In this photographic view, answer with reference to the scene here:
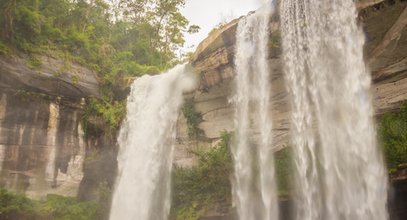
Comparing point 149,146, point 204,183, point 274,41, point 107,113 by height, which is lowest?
point 204,183

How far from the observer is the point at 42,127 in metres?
15.6

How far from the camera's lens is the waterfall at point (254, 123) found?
1227 cm

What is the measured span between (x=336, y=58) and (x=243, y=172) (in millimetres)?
5071

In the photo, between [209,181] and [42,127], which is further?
[42,127]

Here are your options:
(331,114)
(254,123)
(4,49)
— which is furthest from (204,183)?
(4,49)

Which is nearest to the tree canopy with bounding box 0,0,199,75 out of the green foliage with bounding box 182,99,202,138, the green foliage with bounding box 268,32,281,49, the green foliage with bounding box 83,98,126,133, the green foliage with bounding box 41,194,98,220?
the green foliage with bounding box 83,98,126,133

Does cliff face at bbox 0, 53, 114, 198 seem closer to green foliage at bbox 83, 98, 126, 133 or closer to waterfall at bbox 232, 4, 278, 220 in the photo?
green foliage at bbox 83, 98, 126, 133

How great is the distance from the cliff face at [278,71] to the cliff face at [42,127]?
4.98m

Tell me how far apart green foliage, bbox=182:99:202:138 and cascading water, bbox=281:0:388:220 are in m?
4.76

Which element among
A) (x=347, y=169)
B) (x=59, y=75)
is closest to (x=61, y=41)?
(x=59, y=75)

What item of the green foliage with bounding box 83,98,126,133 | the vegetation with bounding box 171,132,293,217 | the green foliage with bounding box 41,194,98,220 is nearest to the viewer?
the vegetation with bounding box 171,132,293,217

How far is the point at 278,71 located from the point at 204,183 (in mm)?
5119

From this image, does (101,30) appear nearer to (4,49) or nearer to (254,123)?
(4,49)

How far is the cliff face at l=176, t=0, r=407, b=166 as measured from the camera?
34.6ft
